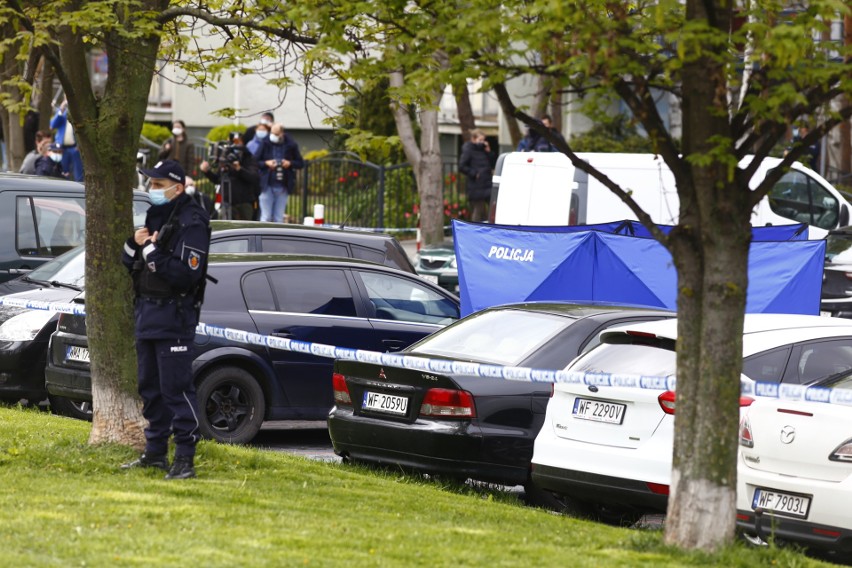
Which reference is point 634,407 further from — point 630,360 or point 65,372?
point 65,372

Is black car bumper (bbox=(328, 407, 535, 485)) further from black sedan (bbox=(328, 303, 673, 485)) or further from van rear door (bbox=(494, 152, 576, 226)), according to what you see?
van rear door (bbox=(494, 152, 576, 226))

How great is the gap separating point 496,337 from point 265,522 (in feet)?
10.6

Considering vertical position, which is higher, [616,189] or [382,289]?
[616,189]

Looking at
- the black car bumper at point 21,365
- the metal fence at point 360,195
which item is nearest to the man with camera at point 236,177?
the metal fence at point 360,195

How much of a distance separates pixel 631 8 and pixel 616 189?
127cm

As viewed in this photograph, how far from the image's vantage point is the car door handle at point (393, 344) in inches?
478

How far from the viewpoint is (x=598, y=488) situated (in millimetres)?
Result: 8695

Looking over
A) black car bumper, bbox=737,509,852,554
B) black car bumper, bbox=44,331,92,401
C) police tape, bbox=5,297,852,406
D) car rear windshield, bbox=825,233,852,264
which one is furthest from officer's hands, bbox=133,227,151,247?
car rear windshield, bbox=825,233,852,264

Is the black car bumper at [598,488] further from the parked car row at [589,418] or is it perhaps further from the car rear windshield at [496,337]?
the car rear windshield at [496,337]

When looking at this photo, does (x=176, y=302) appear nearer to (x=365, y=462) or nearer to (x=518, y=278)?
(x=365, y=462)

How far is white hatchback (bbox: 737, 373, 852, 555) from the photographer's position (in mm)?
7613

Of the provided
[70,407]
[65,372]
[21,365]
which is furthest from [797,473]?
[21,365]

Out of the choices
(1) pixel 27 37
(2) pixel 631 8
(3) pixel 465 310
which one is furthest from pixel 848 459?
(3) pixel 465 310

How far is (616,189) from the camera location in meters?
6.96
